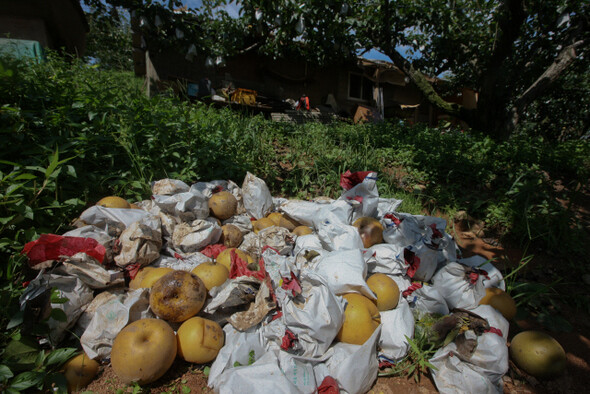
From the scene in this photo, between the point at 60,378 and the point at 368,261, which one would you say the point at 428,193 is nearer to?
the point at 368,261

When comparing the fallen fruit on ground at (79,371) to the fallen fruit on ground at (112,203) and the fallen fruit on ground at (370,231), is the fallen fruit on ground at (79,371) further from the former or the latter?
the fallen fruit on ground at (370,231)

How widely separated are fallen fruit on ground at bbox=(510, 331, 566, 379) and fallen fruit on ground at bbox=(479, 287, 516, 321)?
19 cm

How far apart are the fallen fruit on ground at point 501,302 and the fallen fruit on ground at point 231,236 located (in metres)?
1.94

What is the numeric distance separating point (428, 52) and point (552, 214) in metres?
9.89

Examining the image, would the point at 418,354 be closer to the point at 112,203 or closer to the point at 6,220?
the point at 112,203

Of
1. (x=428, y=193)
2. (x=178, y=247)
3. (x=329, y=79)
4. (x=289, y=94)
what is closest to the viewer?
(x=178, y=247)

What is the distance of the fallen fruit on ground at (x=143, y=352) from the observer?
135 cm

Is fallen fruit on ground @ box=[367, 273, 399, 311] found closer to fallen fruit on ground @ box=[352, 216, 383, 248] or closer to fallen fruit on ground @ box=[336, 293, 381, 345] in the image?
fallen fruit on ground @ box=[336, 293, 381, 345]

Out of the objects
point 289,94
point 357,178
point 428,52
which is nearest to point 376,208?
point 357,178

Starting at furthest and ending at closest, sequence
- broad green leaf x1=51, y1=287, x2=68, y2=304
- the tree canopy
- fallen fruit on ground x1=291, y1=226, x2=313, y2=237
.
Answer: the tree canopy < fallen fruit on ground x1=291, y1=226, x2=313, y2=237 < broad green leaf x1=51, y1=287, x2=68, y2=304

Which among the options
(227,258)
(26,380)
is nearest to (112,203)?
(227,258)

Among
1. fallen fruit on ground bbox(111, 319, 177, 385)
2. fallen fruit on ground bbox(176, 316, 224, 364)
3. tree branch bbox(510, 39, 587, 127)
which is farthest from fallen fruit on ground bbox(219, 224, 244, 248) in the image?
tree branch bbox(510, 39, 587, 127)

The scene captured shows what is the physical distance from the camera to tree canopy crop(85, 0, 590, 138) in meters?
5.98

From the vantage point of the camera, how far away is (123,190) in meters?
2.71
